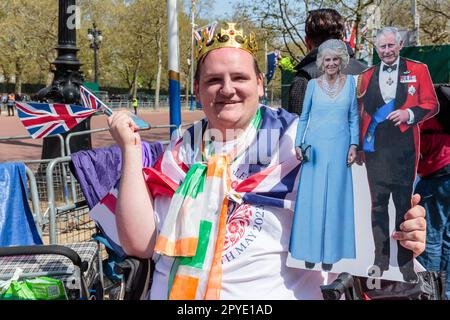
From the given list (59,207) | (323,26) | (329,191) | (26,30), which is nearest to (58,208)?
(59,207)

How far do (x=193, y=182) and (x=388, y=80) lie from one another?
0.73 meters

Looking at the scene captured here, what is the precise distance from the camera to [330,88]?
5.28ft

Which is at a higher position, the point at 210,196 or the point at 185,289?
the point at 210,196

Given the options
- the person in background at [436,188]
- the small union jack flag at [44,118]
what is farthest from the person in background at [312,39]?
the small union jack flag at [44,118]

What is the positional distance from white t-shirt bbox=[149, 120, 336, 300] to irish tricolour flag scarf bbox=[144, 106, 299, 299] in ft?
0.13

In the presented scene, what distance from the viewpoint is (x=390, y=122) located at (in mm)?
1479

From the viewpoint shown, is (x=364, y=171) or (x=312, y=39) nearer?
(x=364, y=171)

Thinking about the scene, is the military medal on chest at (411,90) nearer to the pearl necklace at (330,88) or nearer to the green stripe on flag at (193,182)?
the pearl necklace at (330,88)

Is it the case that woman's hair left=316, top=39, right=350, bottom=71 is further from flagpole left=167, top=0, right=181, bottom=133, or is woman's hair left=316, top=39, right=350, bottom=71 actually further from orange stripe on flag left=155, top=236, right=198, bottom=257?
flagpole left=167, top=0, right=181, bottom=133

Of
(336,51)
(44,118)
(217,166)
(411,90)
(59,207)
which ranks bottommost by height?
(59,207)

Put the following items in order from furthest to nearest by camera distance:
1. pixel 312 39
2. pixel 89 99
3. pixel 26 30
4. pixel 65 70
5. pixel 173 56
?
pixel 26 30 → pixel 65 70 → pixel 173 56 → pixel 312 39 → pixel 89 99

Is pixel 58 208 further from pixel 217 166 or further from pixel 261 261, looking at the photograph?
pixel 261 261

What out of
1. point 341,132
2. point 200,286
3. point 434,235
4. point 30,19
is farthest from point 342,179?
point 30,19

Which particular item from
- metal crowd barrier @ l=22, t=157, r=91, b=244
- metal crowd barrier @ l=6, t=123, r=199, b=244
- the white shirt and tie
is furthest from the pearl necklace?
metal crowd barrier @ l=22, t=157, r=91, b=244
